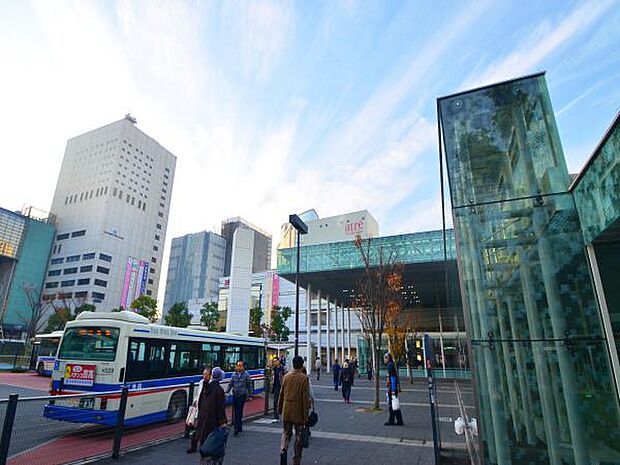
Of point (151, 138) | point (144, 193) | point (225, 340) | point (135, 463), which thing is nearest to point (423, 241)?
point (225, 340)

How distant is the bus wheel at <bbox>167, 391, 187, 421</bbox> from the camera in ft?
33.4

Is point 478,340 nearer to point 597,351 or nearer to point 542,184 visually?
point 597,351

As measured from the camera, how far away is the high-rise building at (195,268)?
10738 centimetres

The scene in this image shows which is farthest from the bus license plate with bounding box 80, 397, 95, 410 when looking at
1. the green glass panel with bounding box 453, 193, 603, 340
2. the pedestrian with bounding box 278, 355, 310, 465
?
the green glass panel with bounding box 453, 193, 603, 340

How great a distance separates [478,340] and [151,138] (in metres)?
105

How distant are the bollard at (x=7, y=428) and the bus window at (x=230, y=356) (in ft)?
28.2

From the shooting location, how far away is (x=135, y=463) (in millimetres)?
6273

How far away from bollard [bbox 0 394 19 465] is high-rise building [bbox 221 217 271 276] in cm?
11145

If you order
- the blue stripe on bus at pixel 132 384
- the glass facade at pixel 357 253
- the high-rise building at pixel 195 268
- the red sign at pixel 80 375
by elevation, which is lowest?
the blue stripe on bus at pixel 132 384

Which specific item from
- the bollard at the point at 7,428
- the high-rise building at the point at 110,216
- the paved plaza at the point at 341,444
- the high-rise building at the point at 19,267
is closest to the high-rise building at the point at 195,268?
the high-rise building at the point at 110,216

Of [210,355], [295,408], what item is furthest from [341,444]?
[210,355]

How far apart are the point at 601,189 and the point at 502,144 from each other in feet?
5.19

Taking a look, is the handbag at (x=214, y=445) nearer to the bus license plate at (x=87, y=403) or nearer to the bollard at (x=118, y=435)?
the bollard at (x=118, y=435)

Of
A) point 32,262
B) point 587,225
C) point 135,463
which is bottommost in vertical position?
point 135,463
